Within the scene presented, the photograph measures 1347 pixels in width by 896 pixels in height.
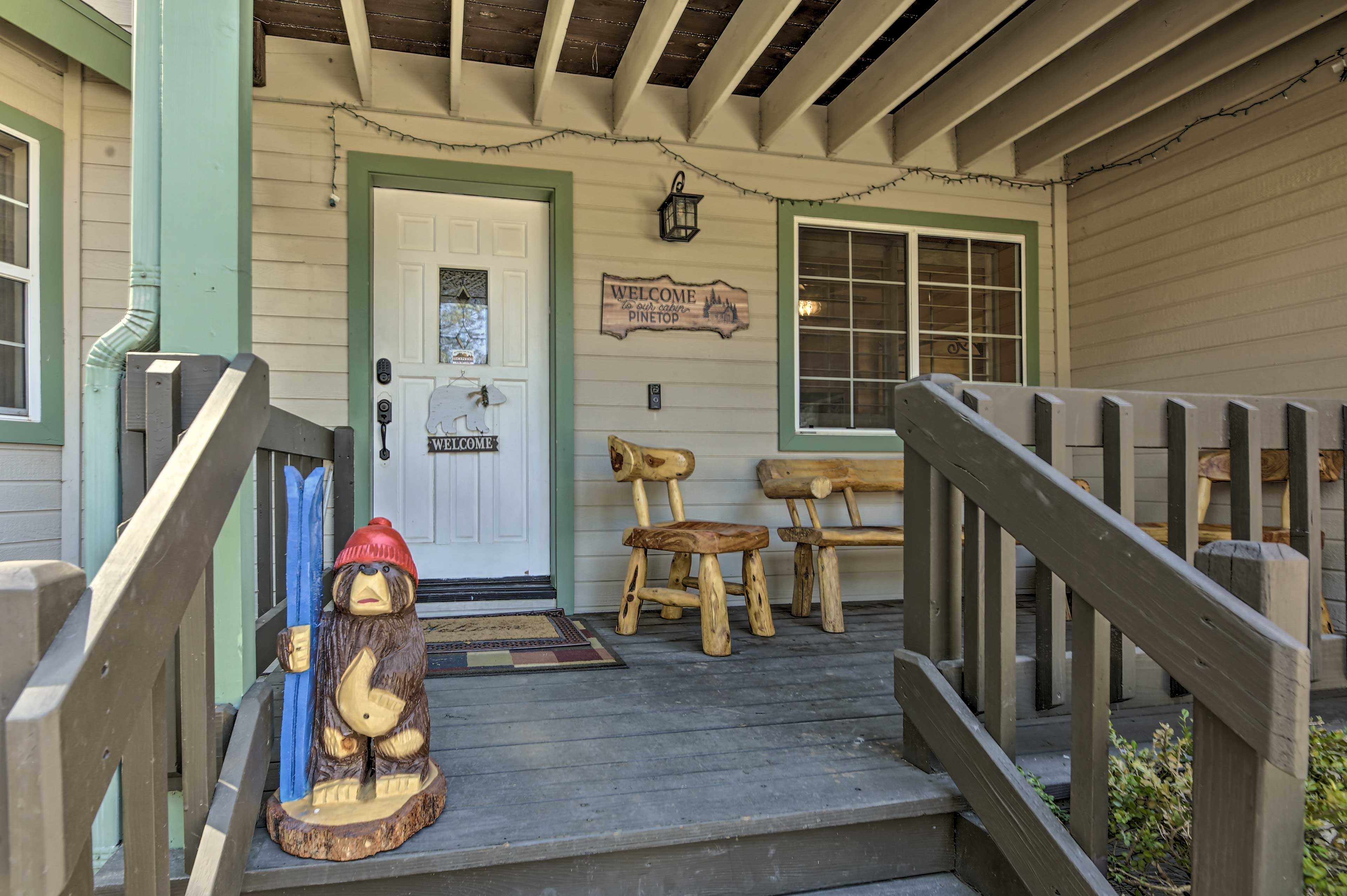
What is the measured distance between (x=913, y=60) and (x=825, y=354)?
4.70 feet

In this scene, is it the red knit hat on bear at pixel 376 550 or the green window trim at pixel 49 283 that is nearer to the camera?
the red knit hat on bear at pixel 376 550

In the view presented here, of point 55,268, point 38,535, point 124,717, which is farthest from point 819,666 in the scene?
point 55,268

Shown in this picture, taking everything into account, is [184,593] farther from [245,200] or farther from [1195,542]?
[1195,542]

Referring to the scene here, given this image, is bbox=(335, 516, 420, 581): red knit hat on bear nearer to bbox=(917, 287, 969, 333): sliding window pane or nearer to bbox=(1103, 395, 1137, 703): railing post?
bbox=(1103, 395, 1137, 703): railing post

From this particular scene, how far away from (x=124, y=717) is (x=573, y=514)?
2.73m

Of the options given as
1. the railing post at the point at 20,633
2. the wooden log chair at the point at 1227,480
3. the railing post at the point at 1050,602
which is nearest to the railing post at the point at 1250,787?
the railing post at the point at 1050,602

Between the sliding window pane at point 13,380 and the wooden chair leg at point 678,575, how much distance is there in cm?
268

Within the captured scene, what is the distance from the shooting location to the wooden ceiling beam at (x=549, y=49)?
109 inches

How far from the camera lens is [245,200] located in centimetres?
156

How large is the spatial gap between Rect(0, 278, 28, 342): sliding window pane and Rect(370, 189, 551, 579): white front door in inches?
50.6

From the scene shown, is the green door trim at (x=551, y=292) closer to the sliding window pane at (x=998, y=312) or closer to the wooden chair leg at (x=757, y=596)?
the wooden chair leg at (x=757, y=596)

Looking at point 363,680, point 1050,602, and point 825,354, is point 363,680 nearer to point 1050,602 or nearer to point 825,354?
point 1050,602

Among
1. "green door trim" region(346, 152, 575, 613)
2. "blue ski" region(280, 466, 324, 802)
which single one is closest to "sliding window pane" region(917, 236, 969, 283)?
"green door trim" region(346, 152, 575, 613)

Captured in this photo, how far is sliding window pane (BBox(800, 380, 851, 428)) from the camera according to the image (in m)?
3.98
